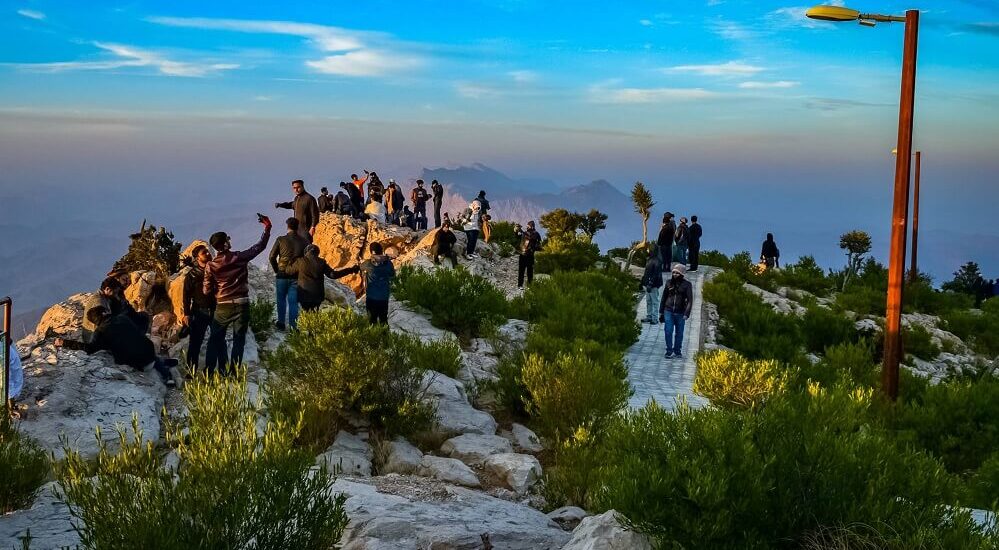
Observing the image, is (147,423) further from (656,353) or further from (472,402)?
(656,353)

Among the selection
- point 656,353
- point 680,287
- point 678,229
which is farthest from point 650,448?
point 678,229

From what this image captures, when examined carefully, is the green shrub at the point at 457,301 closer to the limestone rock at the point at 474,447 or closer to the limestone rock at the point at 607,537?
the limestone rock at the point at 474,447

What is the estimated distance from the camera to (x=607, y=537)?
187 inches

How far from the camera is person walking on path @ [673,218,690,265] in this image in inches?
929

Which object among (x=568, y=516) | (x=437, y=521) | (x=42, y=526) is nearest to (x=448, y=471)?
(x=568, y=516)

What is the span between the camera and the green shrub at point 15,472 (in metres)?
5.78

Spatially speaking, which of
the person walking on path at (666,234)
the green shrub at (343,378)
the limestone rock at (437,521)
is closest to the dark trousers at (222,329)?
the green shrub at (343,378)

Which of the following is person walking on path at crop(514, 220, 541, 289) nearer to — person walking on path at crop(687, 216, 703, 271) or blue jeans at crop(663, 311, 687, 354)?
person walking on path at crop(687, 216, 703, 271)

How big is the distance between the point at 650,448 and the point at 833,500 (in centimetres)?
111

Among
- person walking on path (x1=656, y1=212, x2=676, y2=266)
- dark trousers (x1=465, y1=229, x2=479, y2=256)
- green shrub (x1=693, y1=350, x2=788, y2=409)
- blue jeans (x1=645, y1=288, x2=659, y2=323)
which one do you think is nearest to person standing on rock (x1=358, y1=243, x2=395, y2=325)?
green shrub (x1=693, y1=350, x2=788, y2=409)

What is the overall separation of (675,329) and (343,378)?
311 inches

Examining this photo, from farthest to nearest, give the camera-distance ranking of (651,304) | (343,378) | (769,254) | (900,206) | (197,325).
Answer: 1. (769,254)
2. (651,304)
3. (900,206)
4. (197,325)
5. (343,378)

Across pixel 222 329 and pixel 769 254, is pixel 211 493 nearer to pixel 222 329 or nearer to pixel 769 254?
pixel 222 329

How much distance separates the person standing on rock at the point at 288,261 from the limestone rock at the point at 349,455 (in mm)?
3413
